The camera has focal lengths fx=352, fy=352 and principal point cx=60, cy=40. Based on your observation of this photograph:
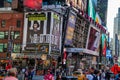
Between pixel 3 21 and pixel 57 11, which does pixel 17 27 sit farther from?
pixel 57 11

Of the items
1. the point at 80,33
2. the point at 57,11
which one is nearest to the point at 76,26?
the point at 80,33

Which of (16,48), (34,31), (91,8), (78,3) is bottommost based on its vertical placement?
(16,48)

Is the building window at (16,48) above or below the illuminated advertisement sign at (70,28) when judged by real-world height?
below

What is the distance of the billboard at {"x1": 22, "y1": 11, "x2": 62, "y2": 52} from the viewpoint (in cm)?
7794

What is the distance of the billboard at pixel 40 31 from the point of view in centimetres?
7794

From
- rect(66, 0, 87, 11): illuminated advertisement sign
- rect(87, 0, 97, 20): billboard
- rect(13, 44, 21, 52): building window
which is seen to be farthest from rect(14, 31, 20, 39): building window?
rect(87, 0, 97, 20): billboard

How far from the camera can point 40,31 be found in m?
79.1

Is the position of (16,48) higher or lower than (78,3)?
lower

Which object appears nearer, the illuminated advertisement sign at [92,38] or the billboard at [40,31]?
the billboard at [40,31]

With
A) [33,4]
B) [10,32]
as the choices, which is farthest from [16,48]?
[33,4]

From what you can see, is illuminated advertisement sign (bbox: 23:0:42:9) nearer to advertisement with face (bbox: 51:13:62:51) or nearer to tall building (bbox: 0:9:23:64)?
tall building (bbox: 0:9:23:64)

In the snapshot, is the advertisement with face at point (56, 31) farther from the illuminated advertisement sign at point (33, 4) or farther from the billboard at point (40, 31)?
the illuminated advertisement sign at point (33, 4)

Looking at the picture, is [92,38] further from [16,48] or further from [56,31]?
[16,48]

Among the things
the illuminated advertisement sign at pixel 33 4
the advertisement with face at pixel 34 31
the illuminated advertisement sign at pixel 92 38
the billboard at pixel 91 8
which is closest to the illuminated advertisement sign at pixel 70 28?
Answer: the illuminated advertisement sign at pixel 33 4
